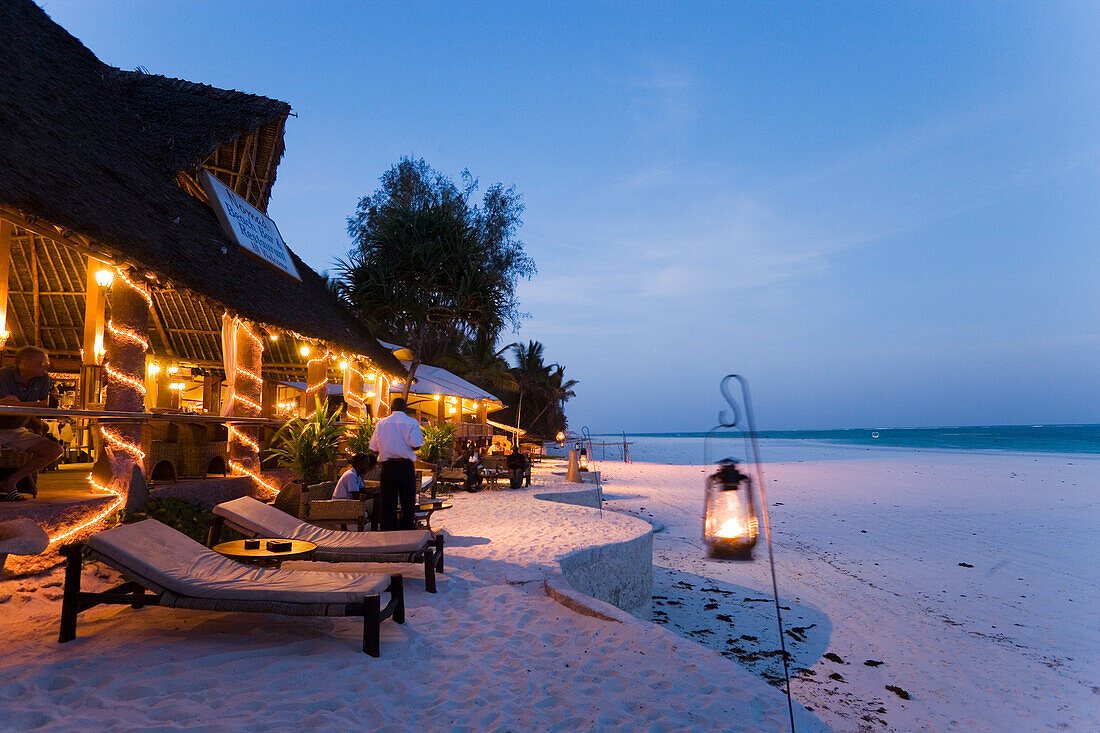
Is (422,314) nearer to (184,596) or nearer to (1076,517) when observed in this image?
(184,596)

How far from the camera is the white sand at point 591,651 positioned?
285 centimetres

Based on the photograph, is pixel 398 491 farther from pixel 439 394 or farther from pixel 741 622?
pixel 439 394

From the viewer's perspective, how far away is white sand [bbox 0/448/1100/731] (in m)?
2.85

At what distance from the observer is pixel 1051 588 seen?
28.6ft

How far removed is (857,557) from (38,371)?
11624 millimetres

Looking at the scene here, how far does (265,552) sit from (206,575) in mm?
704

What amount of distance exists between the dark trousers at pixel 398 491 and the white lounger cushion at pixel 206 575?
226 cm

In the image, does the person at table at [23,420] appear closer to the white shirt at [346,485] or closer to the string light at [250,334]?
the white shirt at [346,485]

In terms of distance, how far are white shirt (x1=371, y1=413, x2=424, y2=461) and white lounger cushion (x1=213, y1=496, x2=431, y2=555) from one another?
991 millimetres

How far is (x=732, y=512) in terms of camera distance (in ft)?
7.66

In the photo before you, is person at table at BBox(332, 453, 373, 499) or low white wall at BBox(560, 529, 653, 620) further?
person at table at BBox(332, 453, 373, 499)

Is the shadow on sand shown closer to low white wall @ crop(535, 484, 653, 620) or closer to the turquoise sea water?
low white wall @ crop(535, 484, 653, 620)

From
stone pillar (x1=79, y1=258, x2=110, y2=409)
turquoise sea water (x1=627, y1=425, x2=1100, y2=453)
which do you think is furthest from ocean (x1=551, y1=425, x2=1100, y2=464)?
stone pillar (x1=79, y1=258, x2=110, y2=409)

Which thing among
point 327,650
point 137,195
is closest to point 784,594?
point 327,650
